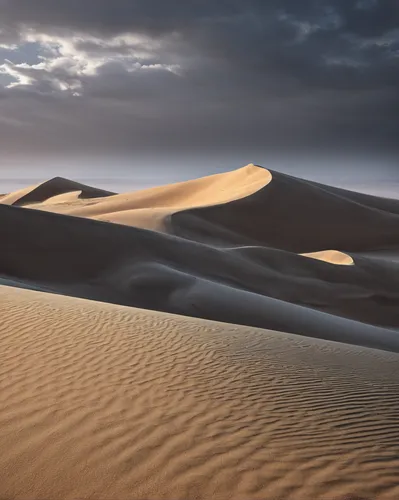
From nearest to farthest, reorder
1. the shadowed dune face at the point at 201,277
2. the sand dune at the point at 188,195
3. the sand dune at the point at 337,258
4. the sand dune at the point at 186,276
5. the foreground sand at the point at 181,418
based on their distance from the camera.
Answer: the foreground sand at the point at 181,418 < the shadowed dune face at the point at 201,277 < the sand dune at the point at 186,276 < the sand dune at the point at 337,258 < the sand dune at the point at 188,195

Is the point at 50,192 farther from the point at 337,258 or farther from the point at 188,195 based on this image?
the point at 337,258

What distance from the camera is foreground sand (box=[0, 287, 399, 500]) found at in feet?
10.2

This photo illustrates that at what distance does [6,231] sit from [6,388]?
1341cm

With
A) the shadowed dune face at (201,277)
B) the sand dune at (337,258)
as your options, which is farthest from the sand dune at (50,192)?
the sand dune at (337,258)

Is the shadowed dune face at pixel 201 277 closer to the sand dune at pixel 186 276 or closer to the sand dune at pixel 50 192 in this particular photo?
the sand dune at pixel 186 276

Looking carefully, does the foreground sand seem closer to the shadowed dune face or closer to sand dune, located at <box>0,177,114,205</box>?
the shadowed dune face

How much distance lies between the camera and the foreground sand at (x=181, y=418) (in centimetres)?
311

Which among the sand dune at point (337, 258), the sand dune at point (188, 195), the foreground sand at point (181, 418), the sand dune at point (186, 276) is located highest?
the sand dune at point (188, 195)

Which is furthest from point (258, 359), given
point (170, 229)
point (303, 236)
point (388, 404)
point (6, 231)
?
point (303, 236)

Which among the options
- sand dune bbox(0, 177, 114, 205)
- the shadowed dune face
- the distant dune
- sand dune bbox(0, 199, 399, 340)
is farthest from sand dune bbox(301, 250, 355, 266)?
sand dune bbox(0, 177, 114, 205)

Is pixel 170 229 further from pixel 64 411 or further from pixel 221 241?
pixel 64 411

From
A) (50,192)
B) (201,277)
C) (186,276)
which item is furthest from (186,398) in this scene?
(50,192)

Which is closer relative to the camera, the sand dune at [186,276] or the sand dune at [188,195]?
the sand dune at [186,276]

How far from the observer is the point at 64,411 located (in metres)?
3.99
